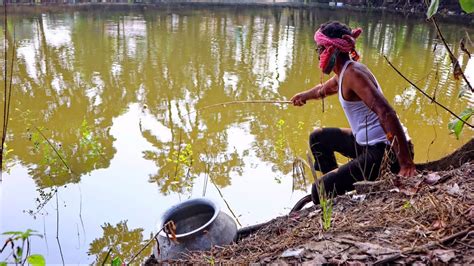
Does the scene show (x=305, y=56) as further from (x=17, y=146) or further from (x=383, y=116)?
(x=383, y=116)

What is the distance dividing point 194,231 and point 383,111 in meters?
1.13

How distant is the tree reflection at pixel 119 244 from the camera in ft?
9.66

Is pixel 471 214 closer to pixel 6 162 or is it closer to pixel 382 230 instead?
pixel 382 230

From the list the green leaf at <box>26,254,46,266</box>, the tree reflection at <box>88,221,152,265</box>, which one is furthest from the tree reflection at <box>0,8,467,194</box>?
the green leaf at <box>26,254,46,266</box>

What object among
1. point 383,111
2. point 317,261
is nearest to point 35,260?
point 317,261

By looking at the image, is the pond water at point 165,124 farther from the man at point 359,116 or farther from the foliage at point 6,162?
the man at point 359,116

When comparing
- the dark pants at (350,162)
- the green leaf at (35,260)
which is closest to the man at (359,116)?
the dark pants at (350,162)

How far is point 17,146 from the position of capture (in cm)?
436

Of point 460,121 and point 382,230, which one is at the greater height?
point 460,121

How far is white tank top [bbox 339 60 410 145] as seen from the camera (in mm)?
2340

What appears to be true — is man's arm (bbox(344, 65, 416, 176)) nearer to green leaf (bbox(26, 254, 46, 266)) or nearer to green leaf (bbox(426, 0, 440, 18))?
green leaf (bbox(426, 0, 440, 18))

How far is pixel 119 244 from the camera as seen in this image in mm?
3031

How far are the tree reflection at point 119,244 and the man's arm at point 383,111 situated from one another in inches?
70.2

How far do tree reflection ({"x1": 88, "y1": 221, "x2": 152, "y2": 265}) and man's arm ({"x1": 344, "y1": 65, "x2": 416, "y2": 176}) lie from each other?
1.78 m
